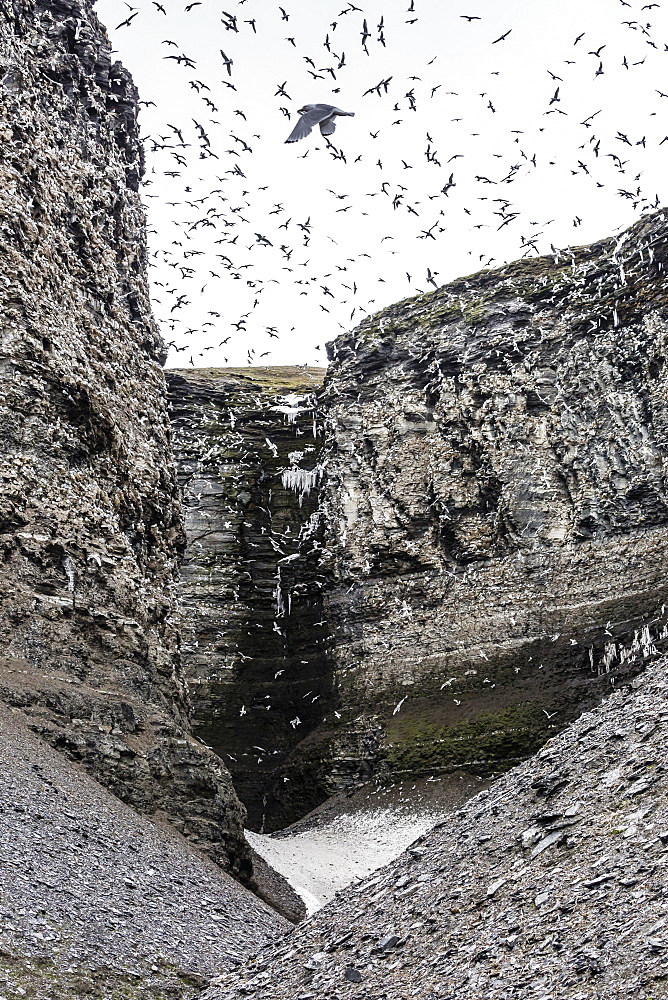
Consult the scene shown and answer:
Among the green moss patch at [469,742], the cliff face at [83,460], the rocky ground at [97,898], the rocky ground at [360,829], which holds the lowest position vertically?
the rocky ground at [360,829]

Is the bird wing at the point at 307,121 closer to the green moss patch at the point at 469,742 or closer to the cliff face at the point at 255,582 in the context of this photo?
the green moss patch at the point at 469,742

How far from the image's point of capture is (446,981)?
924 centimetres

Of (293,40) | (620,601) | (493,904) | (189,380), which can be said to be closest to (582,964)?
(493,904)

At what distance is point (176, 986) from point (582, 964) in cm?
824

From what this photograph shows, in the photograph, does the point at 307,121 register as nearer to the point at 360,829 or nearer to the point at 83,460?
the point at 83,460

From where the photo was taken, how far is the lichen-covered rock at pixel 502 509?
44.7 metres

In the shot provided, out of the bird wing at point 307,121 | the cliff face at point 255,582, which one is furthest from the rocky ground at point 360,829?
the bird wing at point 307,121

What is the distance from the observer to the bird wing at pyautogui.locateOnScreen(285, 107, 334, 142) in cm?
1759

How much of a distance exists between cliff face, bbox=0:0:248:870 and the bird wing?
11280 mm

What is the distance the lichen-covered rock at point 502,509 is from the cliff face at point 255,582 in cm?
204

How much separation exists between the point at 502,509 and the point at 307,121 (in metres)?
35.7

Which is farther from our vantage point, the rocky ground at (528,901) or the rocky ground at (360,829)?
the rocky ground at (360,829)

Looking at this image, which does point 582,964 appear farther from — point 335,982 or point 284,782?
point 284,782

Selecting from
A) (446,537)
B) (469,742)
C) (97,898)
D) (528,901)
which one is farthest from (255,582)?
(528,901)
